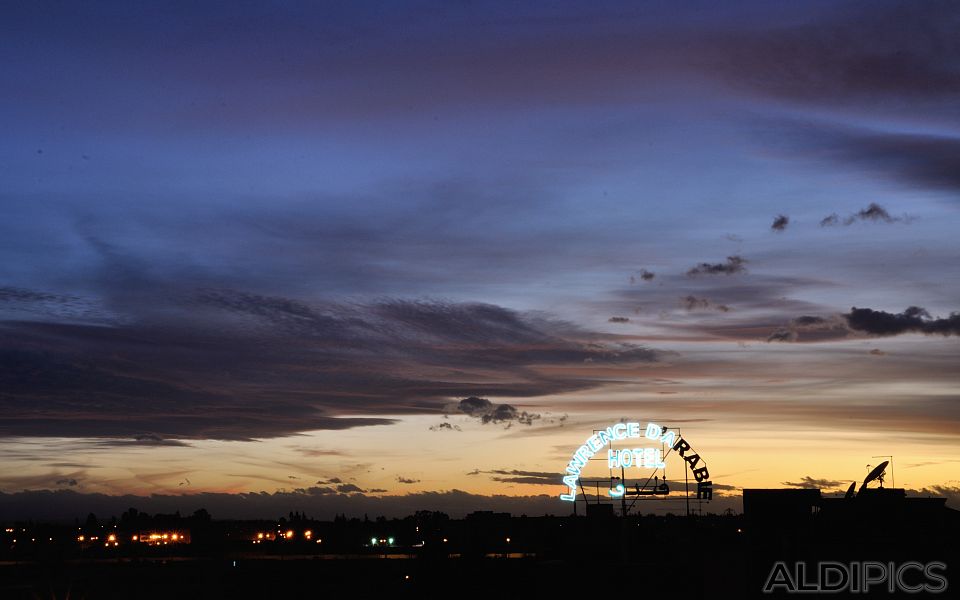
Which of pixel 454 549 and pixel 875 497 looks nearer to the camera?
pixel 875 497

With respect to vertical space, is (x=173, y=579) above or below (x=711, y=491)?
below

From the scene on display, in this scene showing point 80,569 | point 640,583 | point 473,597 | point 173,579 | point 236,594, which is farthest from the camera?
point 80,569

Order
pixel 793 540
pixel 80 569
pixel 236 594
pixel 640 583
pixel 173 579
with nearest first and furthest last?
pixel 793 540, pixel 640 583, pixel 236 594, pixel 173 579, pixel 80 569

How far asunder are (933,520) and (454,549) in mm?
58112

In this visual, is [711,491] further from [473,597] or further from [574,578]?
[473,597]

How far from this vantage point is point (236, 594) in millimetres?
110000

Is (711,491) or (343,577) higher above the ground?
(711,491)

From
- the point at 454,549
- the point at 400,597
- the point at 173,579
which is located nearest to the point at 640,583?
the point at 400,597

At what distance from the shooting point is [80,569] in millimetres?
132875

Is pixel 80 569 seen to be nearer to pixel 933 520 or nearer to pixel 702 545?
pixel 702 545

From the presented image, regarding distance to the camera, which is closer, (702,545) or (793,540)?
(793,540)

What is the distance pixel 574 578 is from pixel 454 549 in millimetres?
31226

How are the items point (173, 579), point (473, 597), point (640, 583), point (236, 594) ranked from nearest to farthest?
point (473, 597)
point (640, 583)
point (236, 594)
point (173, 579)

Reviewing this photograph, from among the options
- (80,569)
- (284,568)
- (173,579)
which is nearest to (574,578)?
(284,568)
